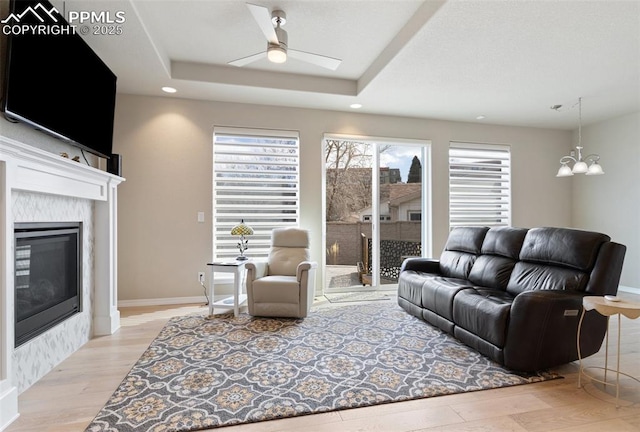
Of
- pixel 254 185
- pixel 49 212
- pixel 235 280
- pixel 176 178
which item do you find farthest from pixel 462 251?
pixel 49 212

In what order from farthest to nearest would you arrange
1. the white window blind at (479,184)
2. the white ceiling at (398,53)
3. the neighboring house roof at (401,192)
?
the white window blind at (479,184) → the neighboring house roof at (401,192) → the white ceiling at (398,53)

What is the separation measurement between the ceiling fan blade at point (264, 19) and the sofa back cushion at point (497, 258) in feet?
9.25

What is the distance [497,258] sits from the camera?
3117 millimetres

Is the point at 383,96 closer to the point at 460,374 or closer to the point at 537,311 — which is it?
the point at 537,311

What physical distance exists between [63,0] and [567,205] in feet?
23.8

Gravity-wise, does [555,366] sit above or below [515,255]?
below

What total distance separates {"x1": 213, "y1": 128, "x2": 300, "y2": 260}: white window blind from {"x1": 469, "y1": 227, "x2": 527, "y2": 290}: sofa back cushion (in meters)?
2.40

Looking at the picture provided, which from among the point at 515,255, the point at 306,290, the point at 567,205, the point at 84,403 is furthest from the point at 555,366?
the point at 567,205

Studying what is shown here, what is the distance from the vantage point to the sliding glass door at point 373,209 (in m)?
Result: 4.71

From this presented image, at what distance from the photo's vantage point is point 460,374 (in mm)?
2174

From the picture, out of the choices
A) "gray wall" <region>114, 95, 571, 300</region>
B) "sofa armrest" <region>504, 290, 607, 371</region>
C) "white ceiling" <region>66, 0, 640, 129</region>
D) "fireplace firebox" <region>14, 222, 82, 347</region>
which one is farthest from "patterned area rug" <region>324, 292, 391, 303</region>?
"fireplace firebox" <region>14, 222, 82, 347</region>

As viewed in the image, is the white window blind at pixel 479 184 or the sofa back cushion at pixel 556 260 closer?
the sofa back cushion at pixel 556 260

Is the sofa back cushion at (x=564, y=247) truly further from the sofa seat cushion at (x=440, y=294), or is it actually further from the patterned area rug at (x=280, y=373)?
the patterned area rug at (x=280, y=373)

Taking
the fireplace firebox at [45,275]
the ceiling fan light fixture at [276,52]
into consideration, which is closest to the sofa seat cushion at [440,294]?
the ceiling fan light fixture at [276,52]
